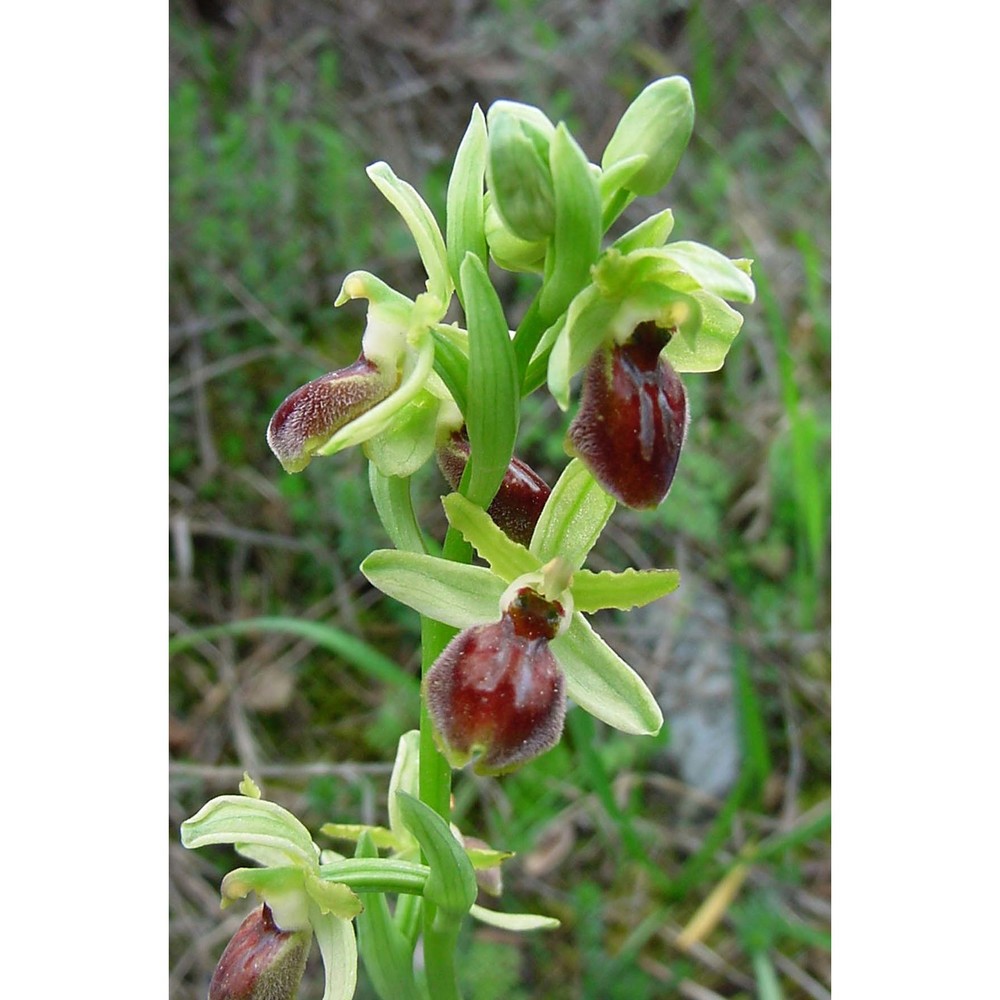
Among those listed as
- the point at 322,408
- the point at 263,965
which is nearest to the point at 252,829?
the point at 263,965

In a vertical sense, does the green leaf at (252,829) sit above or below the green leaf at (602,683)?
below

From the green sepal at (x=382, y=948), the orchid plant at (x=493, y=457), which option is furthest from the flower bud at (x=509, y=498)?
the green sepal at (x=382, y=948)

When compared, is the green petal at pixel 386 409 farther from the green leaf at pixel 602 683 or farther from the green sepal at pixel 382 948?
the green sepal at pixel 382 948

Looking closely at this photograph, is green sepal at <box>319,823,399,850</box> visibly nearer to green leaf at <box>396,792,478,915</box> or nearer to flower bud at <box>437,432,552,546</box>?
green leaf at <box>396,792,478,915</box>

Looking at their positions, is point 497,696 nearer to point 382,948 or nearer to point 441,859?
point 441,859

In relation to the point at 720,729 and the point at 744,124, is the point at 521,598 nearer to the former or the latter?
the point at 720,729

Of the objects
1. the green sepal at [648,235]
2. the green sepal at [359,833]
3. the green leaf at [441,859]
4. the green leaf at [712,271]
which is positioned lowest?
the green sepal at [359,833]
